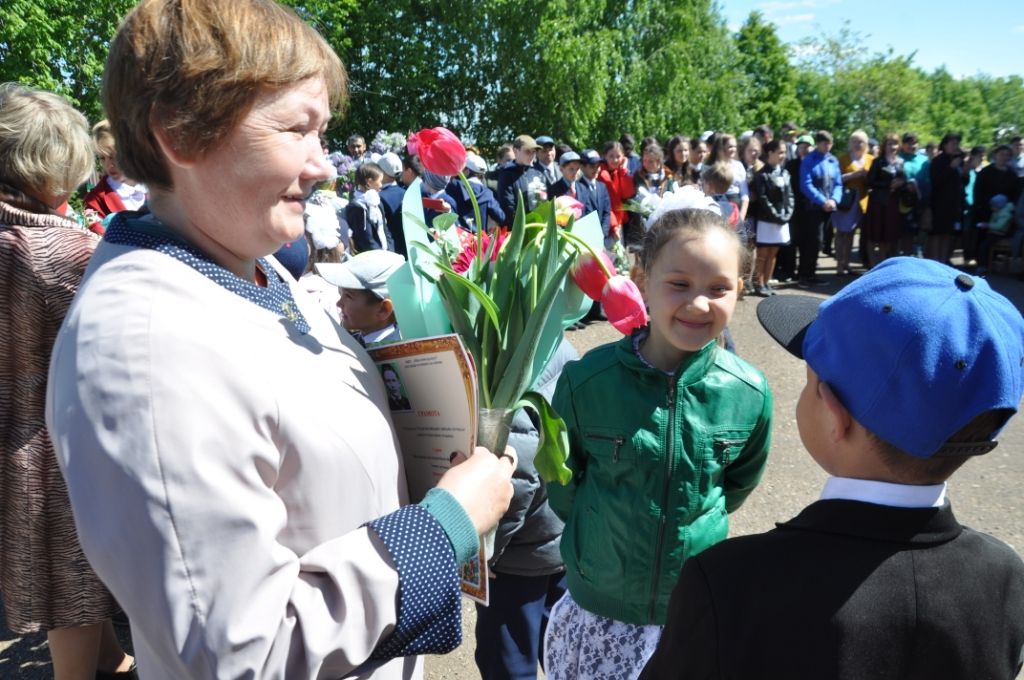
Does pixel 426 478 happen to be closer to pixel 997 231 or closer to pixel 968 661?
pixel 968 661

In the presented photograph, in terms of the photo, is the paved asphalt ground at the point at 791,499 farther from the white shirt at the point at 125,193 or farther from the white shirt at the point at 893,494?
the white shirt at the point at 125,193

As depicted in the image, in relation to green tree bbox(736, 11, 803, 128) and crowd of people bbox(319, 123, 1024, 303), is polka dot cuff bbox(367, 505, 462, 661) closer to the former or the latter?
crowd of people bbox(319, 123, 1024, 303)

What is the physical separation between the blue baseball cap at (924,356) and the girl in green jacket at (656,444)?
2.44 ft

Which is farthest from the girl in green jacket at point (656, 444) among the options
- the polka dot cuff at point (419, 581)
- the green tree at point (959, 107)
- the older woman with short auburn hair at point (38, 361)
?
the green tree at point (959, 107)

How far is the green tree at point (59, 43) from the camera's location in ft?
40.2

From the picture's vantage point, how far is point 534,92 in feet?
83.3

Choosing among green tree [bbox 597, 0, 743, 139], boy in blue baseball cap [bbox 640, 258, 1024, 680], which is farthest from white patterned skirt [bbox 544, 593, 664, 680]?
green tree [bbox 597, 0, 743, 139]

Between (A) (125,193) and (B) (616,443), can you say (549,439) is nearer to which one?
(B) (616,443)

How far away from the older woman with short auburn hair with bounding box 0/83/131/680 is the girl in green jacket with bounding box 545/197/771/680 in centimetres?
162

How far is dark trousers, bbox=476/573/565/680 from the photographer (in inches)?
97.2

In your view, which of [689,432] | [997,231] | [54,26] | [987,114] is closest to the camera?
[689,432]

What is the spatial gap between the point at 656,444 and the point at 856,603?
2.87ft

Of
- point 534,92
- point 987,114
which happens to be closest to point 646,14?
point 534,92

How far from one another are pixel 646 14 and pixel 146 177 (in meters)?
27.2
